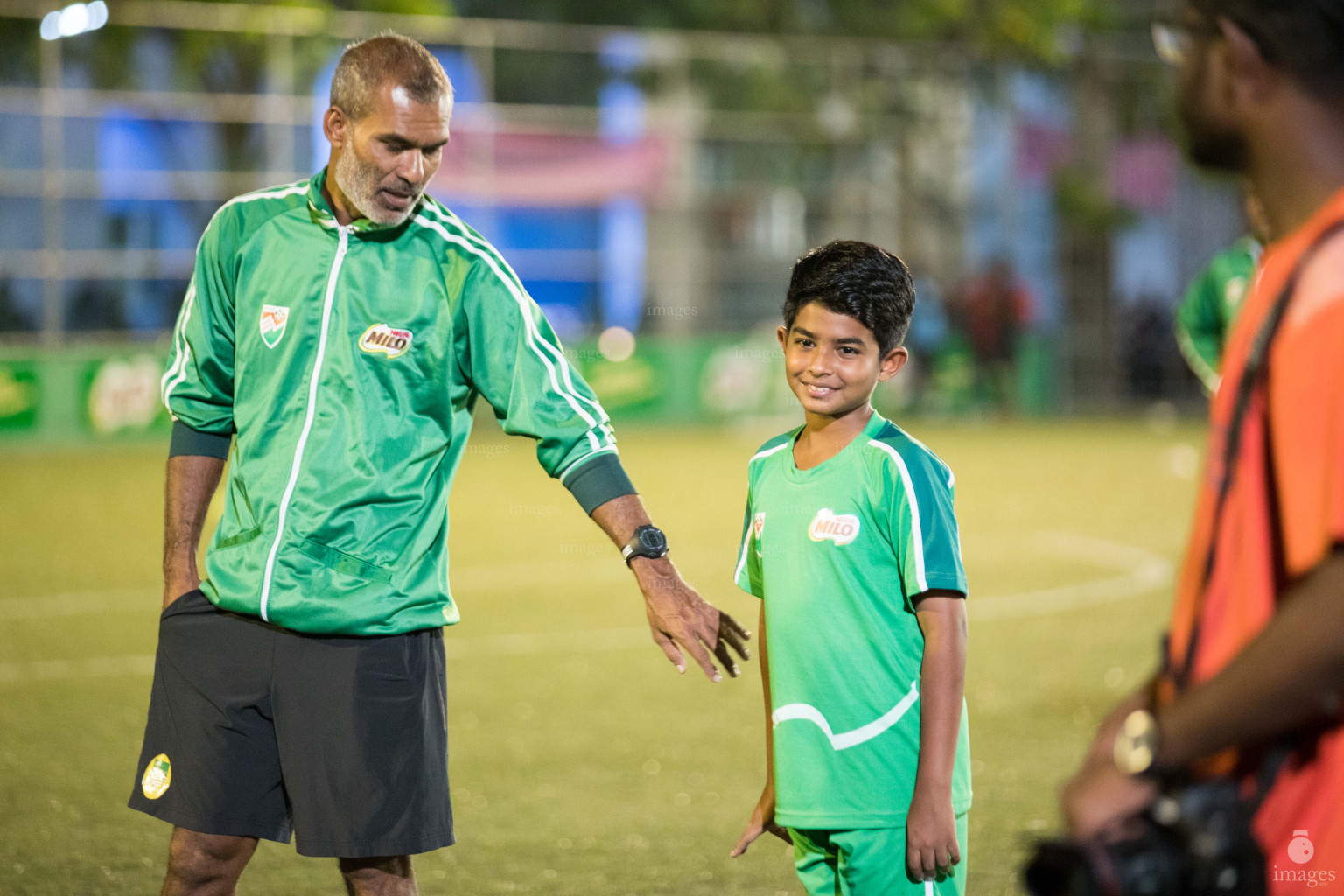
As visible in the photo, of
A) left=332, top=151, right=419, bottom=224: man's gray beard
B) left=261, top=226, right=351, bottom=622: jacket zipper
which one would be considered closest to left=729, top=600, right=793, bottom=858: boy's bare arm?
left=261, top=226, right=351, bottom=622: jacket zipper

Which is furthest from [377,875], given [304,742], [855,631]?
[855,631]

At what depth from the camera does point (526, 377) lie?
3066 millimetres

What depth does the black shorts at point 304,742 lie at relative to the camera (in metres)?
3.02

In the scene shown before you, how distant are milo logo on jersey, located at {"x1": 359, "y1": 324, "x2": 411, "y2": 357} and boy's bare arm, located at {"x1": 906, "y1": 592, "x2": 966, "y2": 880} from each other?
1.17 m

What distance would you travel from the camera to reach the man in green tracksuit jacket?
3.02 m

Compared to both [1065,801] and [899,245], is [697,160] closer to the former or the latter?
[899,245]

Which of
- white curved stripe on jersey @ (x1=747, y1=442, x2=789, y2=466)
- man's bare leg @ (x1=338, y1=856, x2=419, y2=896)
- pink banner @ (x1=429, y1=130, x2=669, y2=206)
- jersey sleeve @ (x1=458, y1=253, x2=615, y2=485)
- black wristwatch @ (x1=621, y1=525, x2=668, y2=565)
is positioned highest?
pink banner @ (x1=429, y1=130, x2=669, y2=206)

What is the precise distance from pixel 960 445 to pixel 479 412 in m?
6.57

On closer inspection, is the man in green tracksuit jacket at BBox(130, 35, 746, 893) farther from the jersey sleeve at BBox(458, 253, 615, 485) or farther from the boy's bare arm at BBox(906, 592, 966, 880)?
the boy's bare arm at BBox(906, 592, 966, 880)

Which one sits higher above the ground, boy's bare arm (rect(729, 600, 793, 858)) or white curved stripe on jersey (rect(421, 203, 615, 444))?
white curved stripe on jersey (rect(421, 203, 615, 444))

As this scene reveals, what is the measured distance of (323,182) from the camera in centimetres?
321

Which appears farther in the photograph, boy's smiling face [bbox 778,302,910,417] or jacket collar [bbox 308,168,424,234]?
jacket collar [bbox 308,168,424,234]

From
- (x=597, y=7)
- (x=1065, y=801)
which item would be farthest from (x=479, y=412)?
(x=1065, y=801)

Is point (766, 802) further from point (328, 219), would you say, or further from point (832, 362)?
point (328, 219)
